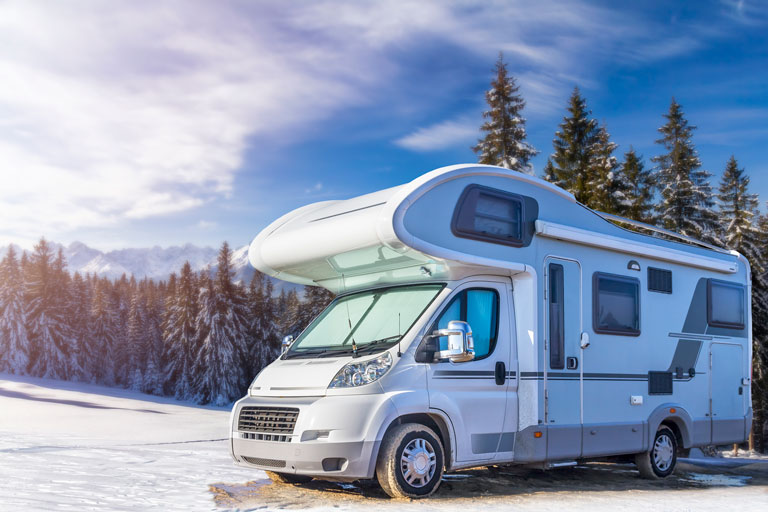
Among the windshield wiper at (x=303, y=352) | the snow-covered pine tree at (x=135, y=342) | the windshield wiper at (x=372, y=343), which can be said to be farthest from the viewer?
the snow-covered pine tree at (x=135, y=342)

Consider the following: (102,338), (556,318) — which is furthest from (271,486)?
(102,338)

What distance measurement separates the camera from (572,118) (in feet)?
127

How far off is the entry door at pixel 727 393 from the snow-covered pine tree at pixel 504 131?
19.6 metres

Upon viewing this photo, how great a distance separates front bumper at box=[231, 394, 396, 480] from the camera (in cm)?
718

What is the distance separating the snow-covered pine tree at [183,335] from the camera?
6419 centimetres

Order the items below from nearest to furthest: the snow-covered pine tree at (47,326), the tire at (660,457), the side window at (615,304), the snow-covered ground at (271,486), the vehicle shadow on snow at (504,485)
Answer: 1. the snow-covered ground at (271,486)
2. the vehicle shadow on snow at (504,485)
3. the side window at (615,304)
4. the tire at (660,457)
5. the snow-covered pine tree at (47,326)

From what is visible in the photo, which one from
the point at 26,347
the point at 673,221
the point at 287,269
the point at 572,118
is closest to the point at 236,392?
the point at 26,347

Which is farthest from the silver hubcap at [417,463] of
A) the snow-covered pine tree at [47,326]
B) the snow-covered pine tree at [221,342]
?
the snow-covered pine tree at [47,326]

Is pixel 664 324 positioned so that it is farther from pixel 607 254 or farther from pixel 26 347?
pixel 26 347

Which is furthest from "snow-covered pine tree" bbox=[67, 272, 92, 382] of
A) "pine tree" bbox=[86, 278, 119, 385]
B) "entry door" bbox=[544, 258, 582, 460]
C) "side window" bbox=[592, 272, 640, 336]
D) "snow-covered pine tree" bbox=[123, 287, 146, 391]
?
"entry door" bbox=[544, 258, 582, 460]

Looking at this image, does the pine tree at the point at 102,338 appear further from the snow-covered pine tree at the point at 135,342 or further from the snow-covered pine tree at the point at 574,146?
the snow-covered pine tree at the point at 574,146

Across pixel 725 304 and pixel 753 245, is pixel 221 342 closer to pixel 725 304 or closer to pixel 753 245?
pixel 753 245

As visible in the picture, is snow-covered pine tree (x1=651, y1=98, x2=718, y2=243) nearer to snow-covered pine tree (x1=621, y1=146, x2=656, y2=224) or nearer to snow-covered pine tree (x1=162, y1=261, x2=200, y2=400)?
snow-covered pine tree (x1=621, y1=146, x2=656, y2=224)

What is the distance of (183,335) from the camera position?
65.4 metres
